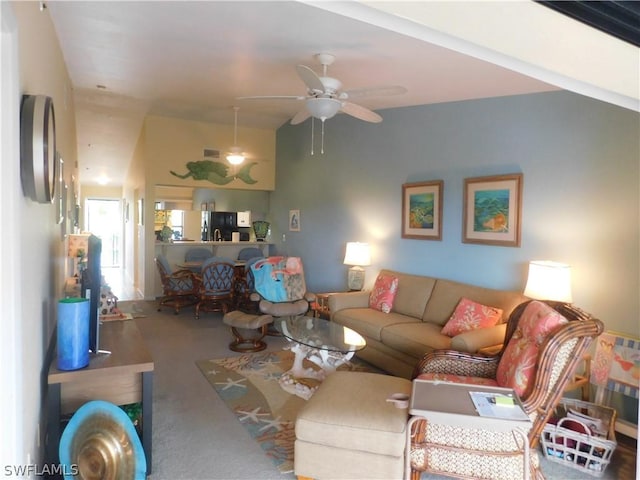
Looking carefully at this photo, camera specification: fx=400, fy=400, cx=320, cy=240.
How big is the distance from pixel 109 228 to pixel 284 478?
506 inches

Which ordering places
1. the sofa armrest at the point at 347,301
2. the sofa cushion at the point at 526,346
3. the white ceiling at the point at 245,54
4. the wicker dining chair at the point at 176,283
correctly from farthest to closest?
1. the wicker dining chair at the point at 176,283
2. the sofa armrest at the point at 347,301
3. the white ceiling at the point at 245,54
4. the sofa cushion at the point at 526,346

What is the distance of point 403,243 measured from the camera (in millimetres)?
4836

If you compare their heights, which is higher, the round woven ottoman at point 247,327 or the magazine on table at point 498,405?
the magazine on table at point 498,405

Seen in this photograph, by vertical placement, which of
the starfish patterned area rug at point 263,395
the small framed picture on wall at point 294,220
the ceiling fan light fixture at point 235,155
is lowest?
the starfish patterned area rug at point 263,395

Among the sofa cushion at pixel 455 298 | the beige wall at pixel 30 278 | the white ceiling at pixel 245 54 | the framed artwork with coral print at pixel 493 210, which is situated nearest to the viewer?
the beige wall at pixel 30 278

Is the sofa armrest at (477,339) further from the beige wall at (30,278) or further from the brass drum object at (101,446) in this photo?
the beige wall at (30,278)

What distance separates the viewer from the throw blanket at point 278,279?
5.02 metres

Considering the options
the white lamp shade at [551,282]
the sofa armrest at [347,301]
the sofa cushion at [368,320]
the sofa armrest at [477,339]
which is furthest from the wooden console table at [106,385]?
the white lamp shade at [551,282]

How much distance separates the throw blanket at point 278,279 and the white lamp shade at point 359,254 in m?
0.70

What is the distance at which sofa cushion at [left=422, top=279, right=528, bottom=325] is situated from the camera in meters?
3.47

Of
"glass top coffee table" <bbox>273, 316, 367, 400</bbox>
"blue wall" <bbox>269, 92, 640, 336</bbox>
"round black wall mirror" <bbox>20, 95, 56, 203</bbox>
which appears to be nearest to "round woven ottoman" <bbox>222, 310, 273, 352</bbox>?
"glass top coffee table" <bbox>273, 316, 367, 400</bbox>

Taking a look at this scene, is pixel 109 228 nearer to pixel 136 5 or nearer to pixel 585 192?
pixel 136 5

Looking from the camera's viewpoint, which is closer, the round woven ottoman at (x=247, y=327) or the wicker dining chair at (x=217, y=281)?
the round woven ottoman at (x=247, y=327)

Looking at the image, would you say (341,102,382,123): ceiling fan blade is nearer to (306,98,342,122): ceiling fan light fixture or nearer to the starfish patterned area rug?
(306,98,342,122): ceiling fan light fixture
